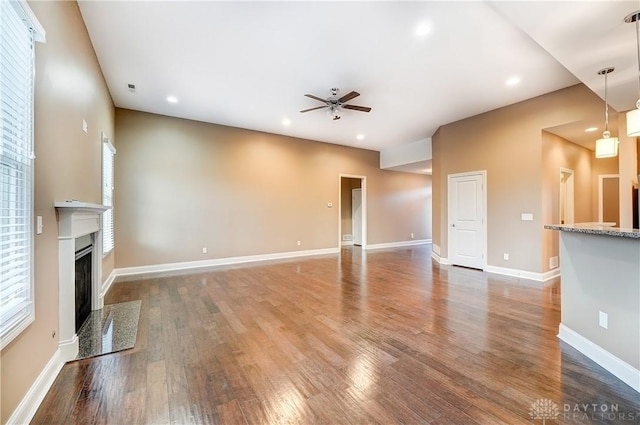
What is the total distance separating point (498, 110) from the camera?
5.19 meters

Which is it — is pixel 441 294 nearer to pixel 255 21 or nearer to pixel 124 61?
pixel 255 21

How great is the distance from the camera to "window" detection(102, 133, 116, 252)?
4.07 m

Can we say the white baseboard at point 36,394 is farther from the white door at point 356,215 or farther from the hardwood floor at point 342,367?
the white door at point 356,215

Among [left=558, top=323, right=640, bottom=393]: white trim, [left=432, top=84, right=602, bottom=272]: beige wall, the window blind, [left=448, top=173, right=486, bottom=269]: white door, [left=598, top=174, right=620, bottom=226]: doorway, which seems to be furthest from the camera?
[left=598, top=174, right=620, bottom=226]: doorway

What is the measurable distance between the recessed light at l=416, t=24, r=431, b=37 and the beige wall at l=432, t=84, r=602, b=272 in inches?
120

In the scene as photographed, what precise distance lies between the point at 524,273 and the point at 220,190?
636 cm

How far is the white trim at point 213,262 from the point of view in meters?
5.37

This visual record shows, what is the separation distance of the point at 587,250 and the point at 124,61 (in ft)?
18.5

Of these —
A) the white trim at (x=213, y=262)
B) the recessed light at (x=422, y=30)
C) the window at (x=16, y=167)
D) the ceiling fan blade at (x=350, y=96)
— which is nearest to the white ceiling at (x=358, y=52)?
the recessed light at (x=422, y=30)

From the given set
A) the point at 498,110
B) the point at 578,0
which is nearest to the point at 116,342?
the point at 578,0

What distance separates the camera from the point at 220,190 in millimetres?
6266

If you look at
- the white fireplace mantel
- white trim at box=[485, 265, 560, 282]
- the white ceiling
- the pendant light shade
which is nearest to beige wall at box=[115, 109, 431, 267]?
the white ceiling

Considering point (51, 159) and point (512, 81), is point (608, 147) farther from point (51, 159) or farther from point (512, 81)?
point (51, 159)

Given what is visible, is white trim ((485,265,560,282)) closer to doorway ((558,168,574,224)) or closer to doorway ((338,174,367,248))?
doorway ((558,168,574,224))
